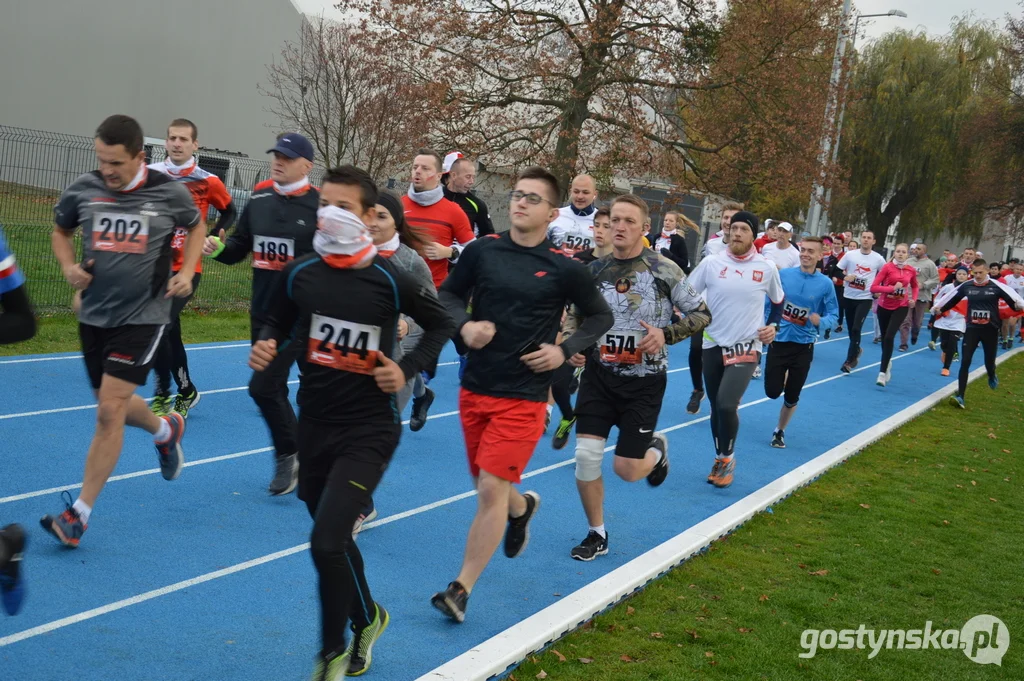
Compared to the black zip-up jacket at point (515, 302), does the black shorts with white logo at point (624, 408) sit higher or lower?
lower

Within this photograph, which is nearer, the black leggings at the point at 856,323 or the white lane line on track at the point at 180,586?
the white lane line on track at the point at 180,586

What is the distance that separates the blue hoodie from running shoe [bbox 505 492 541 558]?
18.2 feet

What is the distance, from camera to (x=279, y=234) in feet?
22.4

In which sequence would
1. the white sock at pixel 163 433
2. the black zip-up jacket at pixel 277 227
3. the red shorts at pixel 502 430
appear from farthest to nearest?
the black zip-up jacket at pixel 277 227 → the white sock at pixel 163 433 → the red shorts at pixel 502 430

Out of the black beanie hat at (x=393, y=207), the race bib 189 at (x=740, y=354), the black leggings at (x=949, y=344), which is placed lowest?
the black leggings at (x=949, y=344)

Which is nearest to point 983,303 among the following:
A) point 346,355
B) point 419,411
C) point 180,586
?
point 419,411

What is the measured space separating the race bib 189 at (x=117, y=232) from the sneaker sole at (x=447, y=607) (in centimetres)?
258

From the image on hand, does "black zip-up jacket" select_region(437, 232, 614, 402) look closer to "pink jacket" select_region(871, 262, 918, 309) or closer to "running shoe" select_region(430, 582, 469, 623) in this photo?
"running shoe" select_region(430, 582, 469, 623)

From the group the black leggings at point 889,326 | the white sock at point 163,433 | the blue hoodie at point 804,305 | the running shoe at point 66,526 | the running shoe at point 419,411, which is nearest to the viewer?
the running shoe at point 66,526

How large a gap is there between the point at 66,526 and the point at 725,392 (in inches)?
210

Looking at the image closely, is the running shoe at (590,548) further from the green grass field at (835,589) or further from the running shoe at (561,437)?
the running shoe at (561,437)

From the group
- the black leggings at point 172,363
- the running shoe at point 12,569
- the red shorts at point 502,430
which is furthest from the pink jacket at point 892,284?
the running shoe at point 12,569

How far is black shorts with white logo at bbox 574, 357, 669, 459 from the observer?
6.54m

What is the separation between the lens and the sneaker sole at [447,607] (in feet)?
17.0
